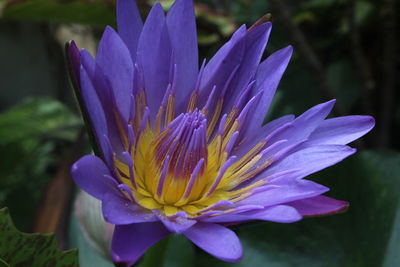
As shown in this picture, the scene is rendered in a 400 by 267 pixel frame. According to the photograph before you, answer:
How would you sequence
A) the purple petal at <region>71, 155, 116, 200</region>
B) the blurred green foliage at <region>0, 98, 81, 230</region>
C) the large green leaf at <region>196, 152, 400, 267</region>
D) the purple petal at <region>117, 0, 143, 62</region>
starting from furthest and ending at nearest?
1. the blurred green foliage at <region>0, 98, 81, 230</region>
2. the large green leaf at <region>196, 152, 400, 267</region>
3. the purple petal at <region>117, 0, 143, 62</region>
4. the purple petal at <region>71, 155, 116, 200</region>

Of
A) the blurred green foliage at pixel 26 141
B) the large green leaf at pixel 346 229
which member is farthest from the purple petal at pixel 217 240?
the blurred green foliage at pixel 26 141

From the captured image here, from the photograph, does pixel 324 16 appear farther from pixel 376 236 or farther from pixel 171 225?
pixel 171 225

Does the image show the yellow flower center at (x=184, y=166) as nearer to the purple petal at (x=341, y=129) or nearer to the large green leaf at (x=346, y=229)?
the purple petal at (x=341, y=129)

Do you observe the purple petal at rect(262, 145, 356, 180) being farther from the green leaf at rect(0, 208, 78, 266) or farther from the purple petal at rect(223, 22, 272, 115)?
the green leaf at rect(0, 208, 78, 266)

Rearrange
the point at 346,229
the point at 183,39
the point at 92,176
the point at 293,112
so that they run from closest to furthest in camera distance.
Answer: the point at 92,176 < the point at 183,39 < the point at 346,229 < the point at 293,112

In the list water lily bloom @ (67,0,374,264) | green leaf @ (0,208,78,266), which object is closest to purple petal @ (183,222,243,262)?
water lily bloom @ (67,0,374,264)

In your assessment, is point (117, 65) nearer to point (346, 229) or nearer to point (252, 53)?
point (252, 53)

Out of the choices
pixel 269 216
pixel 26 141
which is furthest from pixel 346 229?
pixel 26 141
